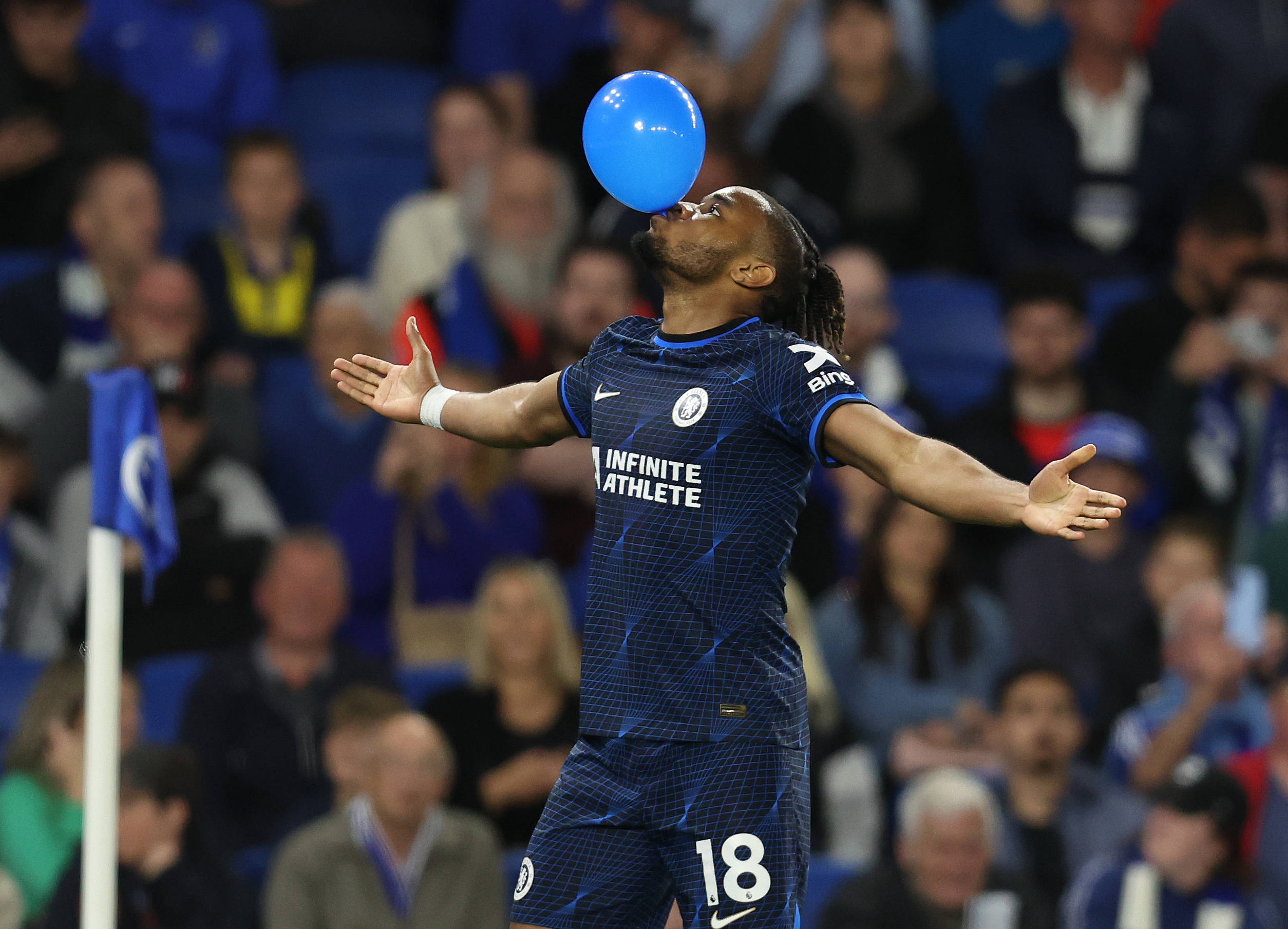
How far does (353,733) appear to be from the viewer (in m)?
7.23

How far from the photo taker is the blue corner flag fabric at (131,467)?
4605 millimetres

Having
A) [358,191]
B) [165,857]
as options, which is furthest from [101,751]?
[358,191]

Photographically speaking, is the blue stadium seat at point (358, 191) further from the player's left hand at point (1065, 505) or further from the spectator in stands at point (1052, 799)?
the player's left hand at point (1065, 505)

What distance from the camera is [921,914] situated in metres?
6.91

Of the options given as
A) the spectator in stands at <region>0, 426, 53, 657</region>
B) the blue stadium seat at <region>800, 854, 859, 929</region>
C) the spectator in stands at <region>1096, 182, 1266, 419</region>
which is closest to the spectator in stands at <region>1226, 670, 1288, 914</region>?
the blue stadium seat at <region>800, 854, 859, 929</region>

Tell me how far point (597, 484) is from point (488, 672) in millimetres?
3579

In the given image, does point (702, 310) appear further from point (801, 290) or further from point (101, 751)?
point (101, 751)

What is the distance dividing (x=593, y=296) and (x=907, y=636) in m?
1.95

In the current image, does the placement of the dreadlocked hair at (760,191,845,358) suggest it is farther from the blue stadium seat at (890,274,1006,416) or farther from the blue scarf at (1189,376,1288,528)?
the blue stadium seat at (890,274,1006,416)

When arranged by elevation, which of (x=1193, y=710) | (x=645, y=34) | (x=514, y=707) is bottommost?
(x=1193, y=710)

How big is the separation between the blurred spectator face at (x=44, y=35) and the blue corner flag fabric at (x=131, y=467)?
16.8ft

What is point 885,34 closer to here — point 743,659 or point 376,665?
point 376,665

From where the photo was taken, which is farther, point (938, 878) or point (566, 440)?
point (566, 440)

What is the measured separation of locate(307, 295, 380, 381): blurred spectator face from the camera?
8586 mm
